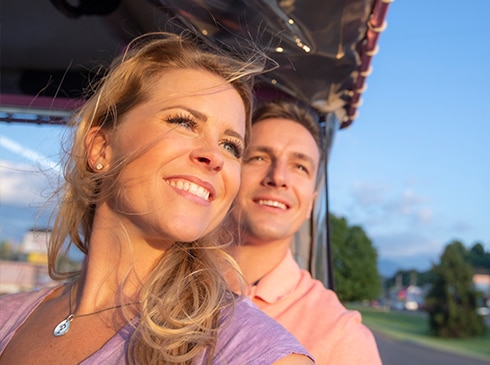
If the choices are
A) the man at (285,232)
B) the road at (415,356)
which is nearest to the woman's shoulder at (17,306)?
the man at (285,232)

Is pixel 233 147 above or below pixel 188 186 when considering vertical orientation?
above

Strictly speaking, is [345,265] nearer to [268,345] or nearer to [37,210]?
[37,210]

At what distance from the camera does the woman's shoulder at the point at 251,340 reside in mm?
1104

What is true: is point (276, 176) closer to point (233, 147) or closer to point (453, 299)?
point (233, 147)

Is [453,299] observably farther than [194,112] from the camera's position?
Yes

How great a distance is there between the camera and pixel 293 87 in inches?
97.1

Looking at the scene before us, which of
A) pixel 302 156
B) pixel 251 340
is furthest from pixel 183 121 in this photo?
pixel 302 156

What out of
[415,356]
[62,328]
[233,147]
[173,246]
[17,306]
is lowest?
[415,356]

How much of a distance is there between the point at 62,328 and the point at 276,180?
3.45 ft

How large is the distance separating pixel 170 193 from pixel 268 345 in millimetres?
414

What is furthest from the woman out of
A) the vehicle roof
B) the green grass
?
the green grass

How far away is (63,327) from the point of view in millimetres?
1455

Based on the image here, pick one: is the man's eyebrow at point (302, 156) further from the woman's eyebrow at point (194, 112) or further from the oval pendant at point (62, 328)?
the oval pendant at point (62, 328)

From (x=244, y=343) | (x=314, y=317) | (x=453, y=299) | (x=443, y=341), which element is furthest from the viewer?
(x=443, y=341)
